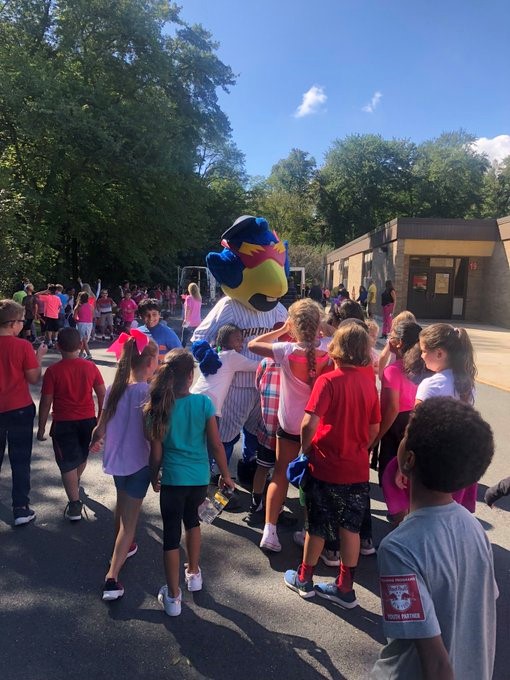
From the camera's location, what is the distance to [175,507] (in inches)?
108

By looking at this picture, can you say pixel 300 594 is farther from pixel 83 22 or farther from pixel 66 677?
pixel 83 22

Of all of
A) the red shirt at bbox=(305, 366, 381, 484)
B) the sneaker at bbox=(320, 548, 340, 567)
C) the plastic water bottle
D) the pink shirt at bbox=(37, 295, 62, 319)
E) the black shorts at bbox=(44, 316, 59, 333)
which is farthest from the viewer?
the black shorts at bbox=(44, 316, 59, 333)

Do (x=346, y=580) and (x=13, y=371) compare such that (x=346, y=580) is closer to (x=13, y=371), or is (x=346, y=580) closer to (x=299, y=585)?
(x=299, y=585)

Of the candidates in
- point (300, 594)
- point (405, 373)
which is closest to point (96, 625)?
point (300, 594)

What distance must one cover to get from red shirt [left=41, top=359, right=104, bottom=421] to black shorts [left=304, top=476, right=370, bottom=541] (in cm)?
189

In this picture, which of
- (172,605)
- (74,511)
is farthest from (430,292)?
(172,605)

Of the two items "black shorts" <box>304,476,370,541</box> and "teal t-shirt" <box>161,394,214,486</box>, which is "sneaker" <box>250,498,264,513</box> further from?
"teal t-shirt" <box>161,394,214,486</box>

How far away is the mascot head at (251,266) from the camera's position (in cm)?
434

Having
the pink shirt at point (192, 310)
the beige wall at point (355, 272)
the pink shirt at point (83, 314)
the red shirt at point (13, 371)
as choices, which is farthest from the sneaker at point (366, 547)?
the beige wall at point (355, 272)

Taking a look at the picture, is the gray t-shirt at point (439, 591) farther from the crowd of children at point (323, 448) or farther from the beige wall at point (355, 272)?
the beige wall at point (355, 272)

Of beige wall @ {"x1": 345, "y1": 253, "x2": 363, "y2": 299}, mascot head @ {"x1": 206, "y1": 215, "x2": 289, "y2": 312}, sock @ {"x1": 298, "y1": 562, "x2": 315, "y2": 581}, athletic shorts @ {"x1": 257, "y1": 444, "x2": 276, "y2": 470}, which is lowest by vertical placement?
sock @ {"x1": 298, "y1": 562, "x2": 315, "y2": 581}

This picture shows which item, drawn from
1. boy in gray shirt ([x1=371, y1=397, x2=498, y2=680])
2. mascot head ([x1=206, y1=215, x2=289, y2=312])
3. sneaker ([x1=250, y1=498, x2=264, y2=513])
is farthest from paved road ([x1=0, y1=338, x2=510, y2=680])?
mascot head ([x1=206, y1=215, x2=289, y2=312])

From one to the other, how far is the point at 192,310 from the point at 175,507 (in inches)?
345

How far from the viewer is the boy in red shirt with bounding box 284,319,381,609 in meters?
2.79
